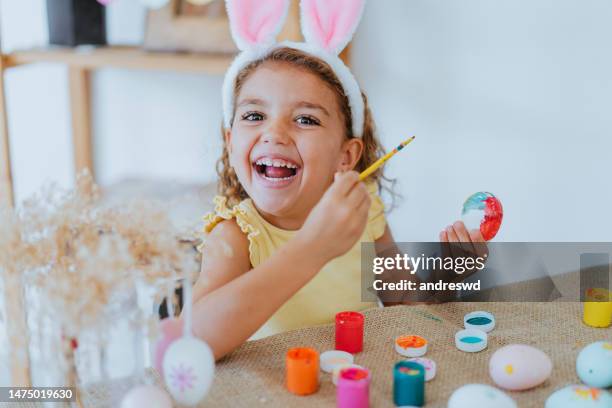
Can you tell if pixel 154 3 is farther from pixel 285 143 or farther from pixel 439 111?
pixel 285 143

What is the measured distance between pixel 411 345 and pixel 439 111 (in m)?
1.11

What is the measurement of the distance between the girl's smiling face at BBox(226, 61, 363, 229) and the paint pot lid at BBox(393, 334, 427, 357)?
268 millimetres

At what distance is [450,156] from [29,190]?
4.70 feet

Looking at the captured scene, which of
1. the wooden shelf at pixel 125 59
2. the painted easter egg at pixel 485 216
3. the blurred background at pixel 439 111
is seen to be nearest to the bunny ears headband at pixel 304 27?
the painted easter egg at pixel 485 216

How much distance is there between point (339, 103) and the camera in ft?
3.79

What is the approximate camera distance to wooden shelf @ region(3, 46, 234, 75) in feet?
5.98

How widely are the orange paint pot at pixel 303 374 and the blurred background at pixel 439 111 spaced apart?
0.82 meters

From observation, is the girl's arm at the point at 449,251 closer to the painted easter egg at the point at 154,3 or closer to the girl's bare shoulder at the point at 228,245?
the girl's bare shoulder at the point at 228,245

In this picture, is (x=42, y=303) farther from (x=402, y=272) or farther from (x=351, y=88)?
(x=402, y=272)

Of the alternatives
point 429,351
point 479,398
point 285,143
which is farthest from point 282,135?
point 479,398

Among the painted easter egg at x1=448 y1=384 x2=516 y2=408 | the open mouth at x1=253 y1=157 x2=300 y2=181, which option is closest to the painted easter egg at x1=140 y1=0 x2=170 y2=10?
the open mouth at x1=253 y1=157 x2=300 y2=181

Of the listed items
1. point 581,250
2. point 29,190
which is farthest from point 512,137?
point 29,190

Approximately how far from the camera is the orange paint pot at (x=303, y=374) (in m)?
0.83

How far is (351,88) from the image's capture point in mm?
1152
